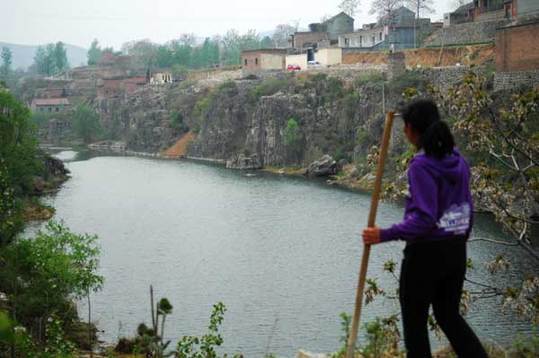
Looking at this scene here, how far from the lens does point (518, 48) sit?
40.6 meters

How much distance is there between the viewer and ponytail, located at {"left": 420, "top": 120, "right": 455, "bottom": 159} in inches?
190

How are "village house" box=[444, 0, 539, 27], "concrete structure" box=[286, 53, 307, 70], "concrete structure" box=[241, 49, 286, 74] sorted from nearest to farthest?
"village house" box=[444, 0, 539, 27] < "concrete structure" box=[286, 53, 307, 70] < "concrete structure" box=[241, 49, 286, 74]

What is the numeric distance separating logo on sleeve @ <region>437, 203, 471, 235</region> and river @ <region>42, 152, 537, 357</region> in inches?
203

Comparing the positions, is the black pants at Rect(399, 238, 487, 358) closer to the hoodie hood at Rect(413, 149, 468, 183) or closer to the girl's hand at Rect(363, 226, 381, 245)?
the girl's hand at Rect(363, 226, 381, 245)

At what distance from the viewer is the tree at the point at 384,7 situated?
70.6m

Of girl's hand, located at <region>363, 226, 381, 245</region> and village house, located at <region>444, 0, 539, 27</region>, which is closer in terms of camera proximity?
girl's hand, located at <region>363, 226, 381, 245</region>

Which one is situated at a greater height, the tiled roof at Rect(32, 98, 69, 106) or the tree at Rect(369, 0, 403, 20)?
the tree at Rect(369, 0, 403, 20)

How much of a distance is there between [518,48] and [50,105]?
7714 cm

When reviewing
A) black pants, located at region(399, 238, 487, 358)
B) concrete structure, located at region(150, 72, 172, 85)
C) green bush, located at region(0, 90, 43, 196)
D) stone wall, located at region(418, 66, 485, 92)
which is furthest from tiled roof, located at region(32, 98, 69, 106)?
black pants, located at region(399, 238, 487, 358)

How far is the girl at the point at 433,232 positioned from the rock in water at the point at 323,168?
166ft

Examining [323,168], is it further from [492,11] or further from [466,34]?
[492,11]

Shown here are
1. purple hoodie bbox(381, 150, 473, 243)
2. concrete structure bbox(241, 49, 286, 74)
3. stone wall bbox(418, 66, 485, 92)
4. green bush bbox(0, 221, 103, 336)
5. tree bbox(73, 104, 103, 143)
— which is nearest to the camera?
purple hoodie bbox(381, 150, 473, 243)

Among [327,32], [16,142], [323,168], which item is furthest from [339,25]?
[16,142]

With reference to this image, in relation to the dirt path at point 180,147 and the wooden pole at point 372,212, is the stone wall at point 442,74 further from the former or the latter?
the wooden pole at point 372,212
